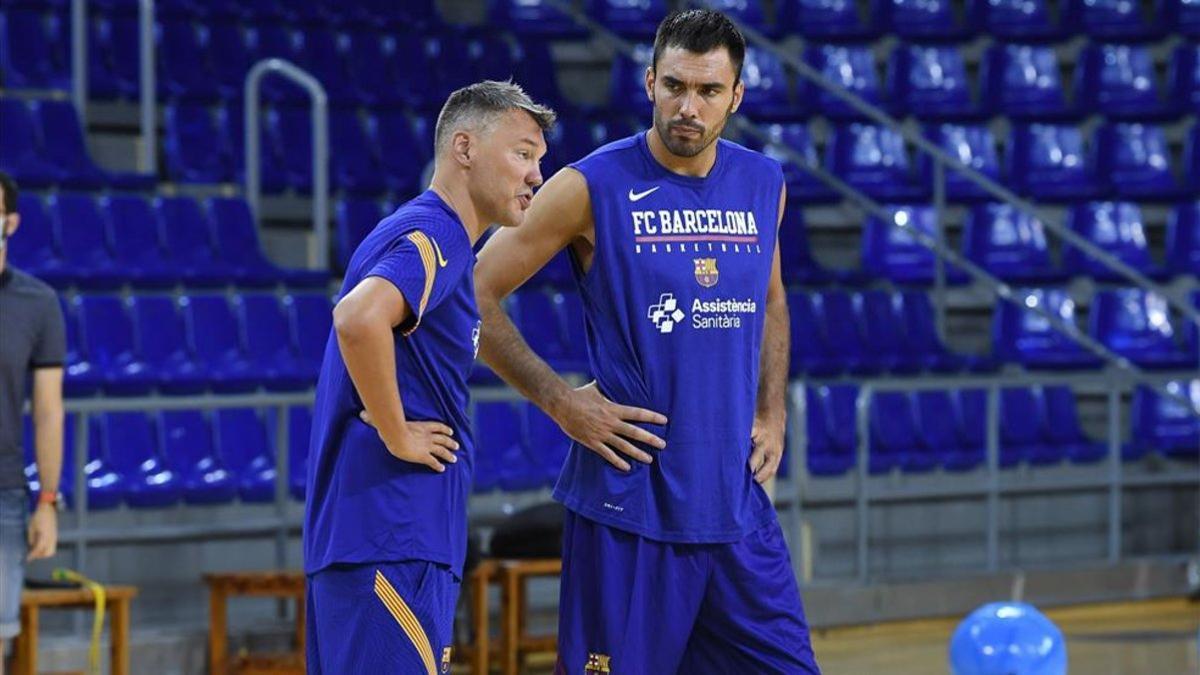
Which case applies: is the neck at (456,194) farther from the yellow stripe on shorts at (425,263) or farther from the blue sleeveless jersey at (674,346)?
the blue sleeveless jersey at (674,346)

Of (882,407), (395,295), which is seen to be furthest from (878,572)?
(395,295)

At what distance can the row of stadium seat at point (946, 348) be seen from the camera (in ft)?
34.8

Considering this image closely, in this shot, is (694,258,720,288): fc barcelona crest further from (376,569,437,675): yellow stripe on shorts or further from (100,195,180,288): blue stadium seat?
(100,195,180,288): blue stadium seat

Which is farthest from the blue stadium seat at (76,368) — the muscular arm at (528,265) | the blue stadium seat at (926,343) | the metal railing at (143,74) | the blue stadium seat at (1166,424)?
the blue stadium seat at (1166,424)

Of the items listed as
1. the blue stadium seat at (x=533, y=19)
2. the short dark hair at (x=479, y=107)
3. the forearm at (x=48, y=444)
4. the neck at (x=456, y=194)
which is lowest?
the forearm at (x=48, y=444)

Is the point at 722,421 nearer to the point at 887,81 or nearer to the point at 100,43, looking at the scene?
the point at 100,43

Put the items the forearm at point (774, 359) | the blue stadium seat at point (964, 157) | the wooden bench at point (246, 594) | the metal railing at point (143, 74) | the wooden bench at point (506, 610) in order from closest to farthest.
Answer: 1. the forearm at point (774, 359)
2. the wooden bench at point (246, 594)
3. the wooden bench at point (506, 610)
4. the metal railing at point (143, 74)
5. the blue stadium seat at point (964, 157)

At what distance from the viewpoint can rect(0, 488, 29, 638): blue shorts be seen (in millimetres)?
5219

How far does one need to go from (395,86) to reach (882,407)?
3.27 meters

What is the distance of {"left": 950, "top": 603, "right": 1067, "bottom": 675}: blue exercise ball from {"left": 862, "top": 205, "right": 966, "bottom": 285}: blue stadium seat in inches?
212

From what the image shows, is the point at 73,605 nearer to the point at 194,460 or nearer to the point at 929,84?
the point at 194,460

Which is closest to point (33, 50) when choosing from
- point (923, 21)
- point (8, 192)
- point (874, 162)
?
point (874, 162)

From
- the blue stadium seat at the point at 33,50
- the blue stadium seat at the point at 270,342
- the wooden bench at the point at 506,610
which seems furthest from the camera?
the blue stadium seat at the point at 33,50

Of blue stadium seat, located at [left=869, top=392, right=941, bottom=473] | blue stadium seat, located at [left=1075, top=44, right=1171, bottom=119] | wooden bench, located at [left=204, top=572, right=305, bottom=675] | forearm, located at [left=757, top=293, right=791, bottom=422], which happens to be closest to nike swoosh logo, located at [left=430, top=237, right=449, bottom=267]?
forearm, located at [left=757, top=293, right=791, bottom=422]
